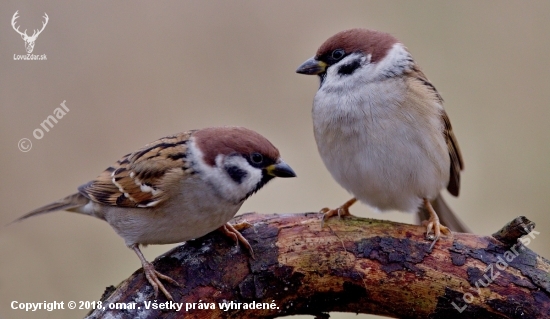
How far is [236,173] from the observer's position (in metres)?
3.02

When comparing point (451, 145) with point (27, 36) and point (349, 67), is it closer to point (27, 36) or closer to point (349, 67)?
point (349, 67)

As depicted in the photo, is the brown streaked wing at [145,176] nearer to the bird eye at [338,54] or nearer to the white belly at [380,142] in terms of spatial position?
the white belly at [380,142]

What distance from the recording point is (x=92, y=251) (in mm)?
5281

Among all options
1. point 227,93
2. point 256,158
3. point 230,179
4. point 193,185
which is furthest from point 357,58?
point 227,93

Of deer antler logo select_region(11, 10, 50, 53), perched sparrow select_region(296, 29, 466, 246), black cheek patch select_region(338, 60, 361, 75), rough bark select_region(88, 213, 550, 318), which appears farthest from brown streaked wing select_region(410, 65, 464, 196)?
Answer: deer antler logo select_region(11, 10, 50, 53)


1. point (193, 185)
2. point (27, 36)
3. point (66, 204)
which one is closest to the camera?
point (193, 185)

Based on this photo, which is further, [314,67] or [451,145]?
[451,145]

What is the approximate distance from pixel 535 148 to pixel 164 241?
14.4 feet

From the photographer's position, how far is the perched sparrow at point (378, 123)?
338 cm

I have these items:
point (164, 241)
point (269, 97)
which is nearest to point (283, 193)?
point (269, 97)

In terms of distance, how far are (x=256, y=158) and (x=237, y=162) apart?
10 cm

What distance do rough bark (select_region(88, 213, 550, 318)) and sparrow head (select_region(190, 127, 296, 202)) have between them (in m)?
0.32

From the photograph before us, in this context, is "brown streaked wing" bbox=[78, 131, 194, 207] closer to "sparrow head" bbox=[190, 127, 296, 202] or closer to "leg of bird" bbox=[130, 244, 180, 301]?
"sparrow head" bbox=[190, 127, 296, 202]

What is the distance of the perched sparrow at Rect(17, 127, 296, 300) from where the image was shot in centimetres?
300
